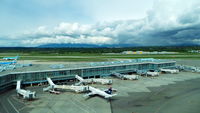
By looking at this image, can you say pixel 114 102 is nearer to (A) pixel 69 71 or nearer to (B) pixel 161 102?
(B) pixel 161 102

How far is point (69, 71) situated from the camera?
60531mm

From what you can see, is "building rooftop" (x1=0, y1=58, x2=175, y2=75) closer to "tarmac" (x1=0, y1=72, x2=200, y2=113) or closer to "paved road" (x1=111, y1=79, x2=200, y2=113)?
"tarmac" (x1=0, y1=72, x2=200, y2=113)

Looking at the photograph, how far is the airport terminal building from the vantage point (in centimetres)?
5122

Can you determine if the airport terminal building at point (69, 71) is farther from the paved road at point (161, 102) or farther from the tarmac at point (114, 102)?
the paved road at point (161, 102)

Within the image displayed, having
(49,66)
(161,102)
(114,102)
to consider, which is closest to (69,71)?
(49,66)

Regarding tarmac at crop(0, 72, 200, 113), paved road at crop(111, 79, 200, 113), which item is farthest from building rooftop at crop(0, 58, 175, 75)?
paved road at crop(111, 79, 200, 113)

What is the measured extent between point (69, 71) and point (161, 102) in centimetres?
3600

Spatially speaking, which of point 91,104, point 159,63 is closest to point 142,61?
point 159,63

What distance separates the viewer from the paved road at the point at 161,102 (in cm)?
3358

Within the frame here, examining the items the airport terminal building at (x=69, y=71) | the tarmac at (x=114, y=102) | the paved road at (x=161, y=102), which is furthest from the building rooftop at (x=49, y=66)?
the paved road at (x=161, y=102)

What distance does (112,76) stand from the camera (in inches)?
2813

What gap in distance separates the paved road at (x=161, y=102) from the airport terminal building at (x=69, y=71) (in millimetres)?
24847

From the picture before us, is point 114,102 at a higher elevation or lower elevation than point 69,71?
lower

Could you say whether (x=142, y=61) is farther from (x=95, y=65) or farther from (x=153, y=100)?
(x=153, y=100)
